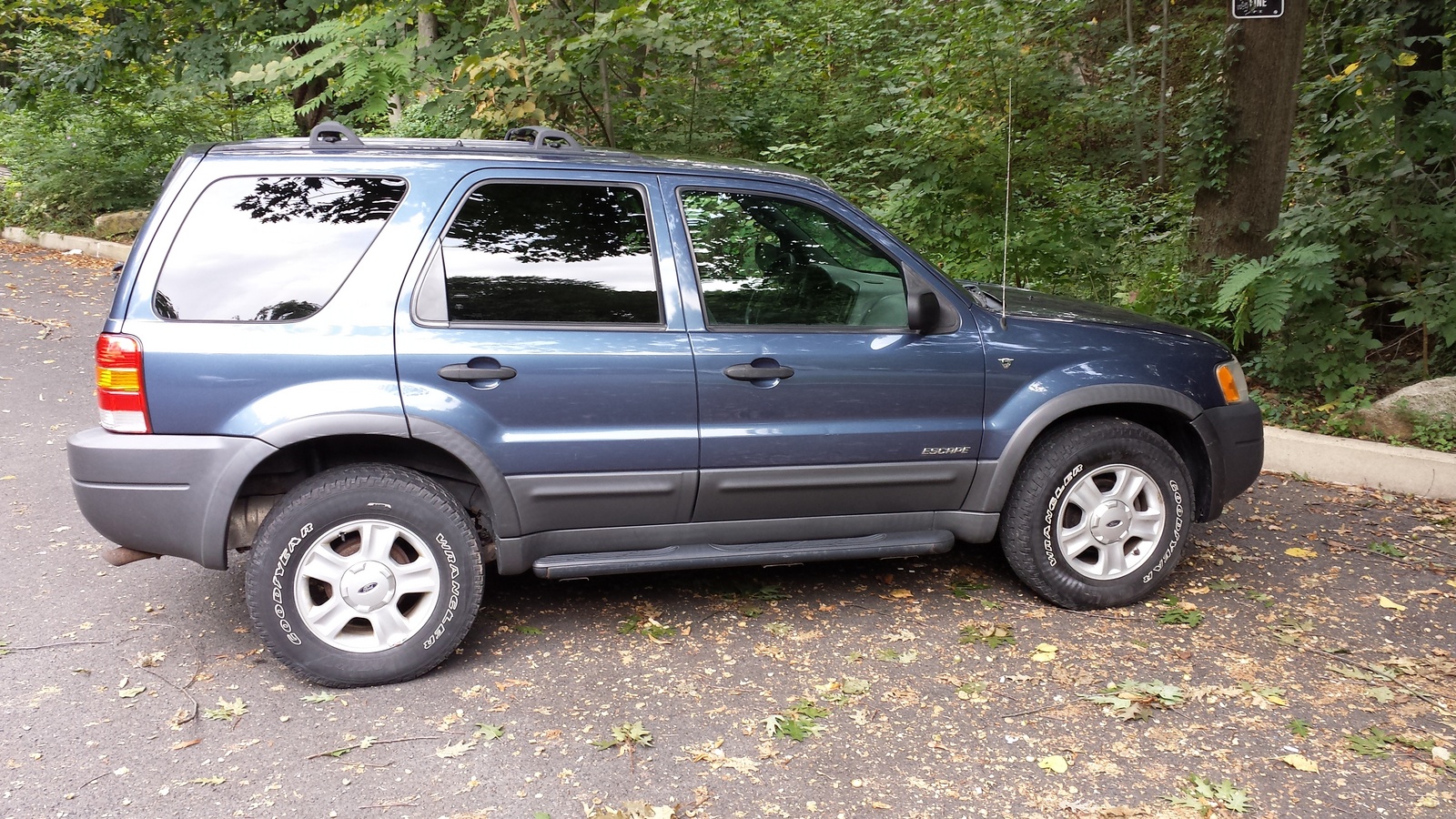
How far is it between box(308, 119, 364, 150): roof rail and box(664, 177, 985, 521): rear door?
1.20 meters

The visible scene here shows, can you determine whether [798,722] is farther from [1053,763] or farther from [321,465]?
[321,465]

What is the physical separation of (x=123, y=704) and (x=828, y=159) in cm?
747

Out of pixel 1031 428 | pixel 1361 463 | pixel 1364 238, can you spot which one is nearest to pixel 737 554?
pixel 1031 428

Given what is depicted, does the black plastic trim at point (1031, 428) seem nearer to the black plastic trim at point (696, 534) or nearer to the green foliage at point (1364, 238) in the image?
the black plastic trim at point (696, 534)

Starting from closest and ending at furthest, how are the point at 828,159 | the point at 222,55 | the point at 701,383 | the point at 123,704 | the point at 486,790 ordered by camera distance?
the point at 486,790, the point at 123,704, the point at 701,383, the point at 828,159, the point at 222,55

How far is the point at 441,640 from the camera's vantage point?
387cm

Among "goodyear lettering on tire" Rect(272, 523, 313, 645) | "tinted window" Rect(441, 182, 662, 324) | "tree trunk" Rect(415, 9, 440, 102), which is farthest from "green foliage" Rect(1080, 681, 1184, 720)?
"tree trunk" Rect(415, 9, 440, 102)

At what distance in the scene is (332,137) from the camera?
405 centimetres

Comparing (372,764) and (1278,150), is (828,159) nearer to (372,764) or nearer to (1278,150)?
(1278,150)

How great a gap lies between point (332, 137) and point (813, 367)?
6.70ft

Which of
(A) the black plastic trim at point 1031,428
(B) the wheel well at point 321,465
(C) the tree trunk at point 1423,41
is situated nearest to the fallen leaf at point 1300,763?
(A) the black plastic trim at point 1031,428

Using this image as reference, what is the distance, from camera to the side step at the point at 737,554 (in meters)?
4.00

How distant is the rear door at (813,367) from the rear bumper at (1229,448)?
3.55ft

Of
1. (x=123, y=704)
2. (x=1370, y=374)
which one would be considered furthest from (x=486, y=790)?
(x=1370, y=374)
